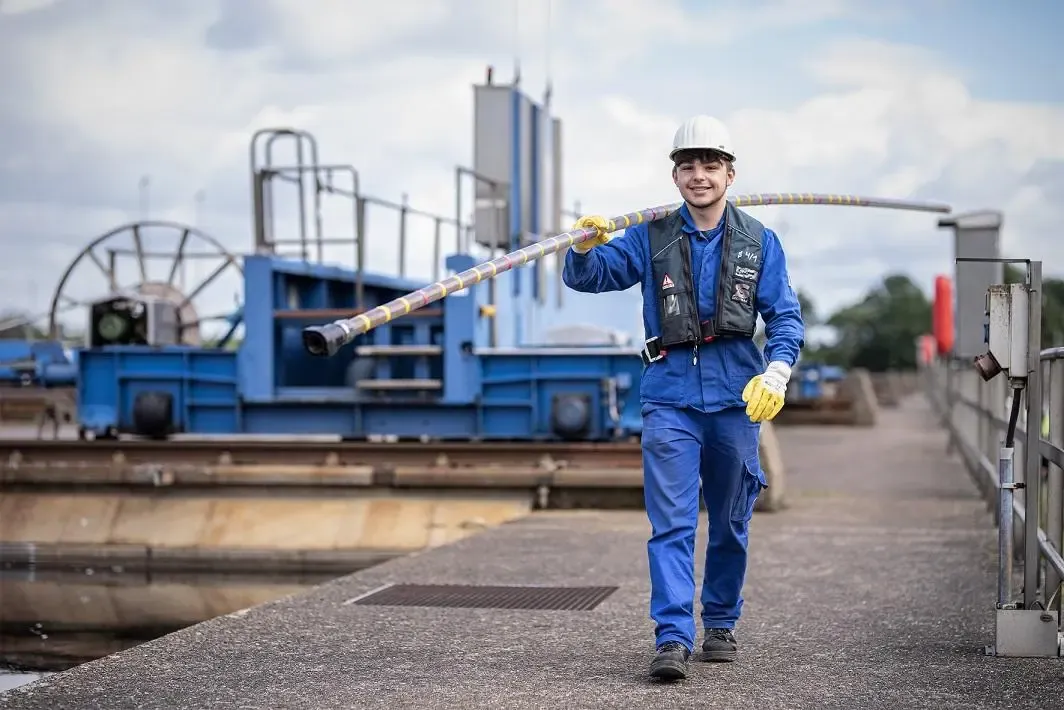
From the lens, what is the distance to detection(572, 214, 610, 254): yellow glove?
226 inches

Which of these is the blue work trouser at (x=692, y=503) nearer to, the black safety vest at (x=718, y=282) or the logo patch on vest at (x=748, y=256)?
the black safety vest at (x=718, y=282)

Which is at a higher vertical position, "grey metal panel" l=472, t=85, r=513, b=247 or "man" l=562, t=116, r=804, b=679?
"grey metal panel" l=472, t=85, r=513, b=247

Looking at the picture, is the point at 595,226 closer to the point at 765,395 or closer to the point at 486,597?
the point at 765,395

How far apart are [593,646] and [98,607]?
4.92 metres

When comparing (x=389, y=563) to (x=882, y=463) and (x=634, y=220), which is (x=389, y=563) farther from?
(x=882, y=463)

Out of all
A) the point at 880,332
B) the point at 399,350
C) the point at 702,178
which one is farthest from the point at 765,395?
the point at 880,332

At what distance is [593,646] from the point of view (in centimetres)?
639

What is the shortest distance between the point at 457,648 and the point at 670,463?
4.50ft

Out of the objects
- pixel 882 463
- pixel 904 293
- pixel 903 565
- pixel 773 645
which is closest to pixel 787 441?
pixel 882 463

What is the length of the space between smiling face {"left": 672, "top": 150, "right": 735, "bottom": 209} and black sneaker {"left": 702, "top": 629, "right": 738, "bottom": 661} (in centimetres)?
167

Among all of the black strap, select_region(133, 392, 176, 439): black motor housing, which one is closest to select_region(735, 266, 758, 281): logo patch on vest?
the black strap

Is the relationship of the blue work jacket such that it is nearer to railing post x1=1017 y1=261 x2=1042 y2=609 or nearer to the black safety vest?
the black safety vest

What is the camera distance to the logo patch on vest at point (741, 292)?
18.7 ft

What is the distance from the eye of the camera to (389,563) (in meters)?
9.59
